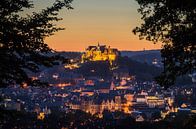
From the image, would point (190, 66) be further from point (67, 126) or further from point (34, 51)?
point (67, 126)

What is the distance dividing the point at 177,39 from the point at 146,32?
1.42 meters

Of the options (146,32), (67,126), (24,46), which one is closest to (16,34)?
(24,46)

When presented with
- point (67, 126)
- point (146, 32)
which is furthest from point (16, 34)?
point (67, 126)

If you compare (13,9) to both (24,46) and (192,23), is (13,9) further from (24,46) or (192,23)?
(192,23)

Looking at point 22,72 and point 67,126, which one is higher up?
point 22,72

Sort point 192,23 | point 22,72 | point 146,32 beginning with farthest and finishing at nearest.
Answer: point 146,32 < point 192,23 < point 22,72

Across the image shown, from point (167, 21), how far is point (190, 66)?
1697 mm

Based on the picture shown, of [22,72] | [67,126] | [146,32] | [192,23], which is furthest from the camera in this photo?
[67,126]

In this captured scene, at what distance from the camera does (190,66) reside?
18.6 meters

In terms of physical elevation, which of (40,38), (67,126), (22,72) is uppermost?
(40,38)

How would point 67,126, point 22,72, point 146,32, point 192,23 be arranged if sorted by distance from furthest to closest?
point 67,126 → point 146,32 → point 192,23 → point 22,72

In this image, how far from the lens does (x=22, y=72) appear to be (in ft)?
56.0

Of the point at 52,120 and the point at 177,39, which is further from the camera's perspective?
the point at 52,120

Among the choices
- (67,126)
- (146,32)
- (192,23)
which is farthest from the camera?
(67,126)
